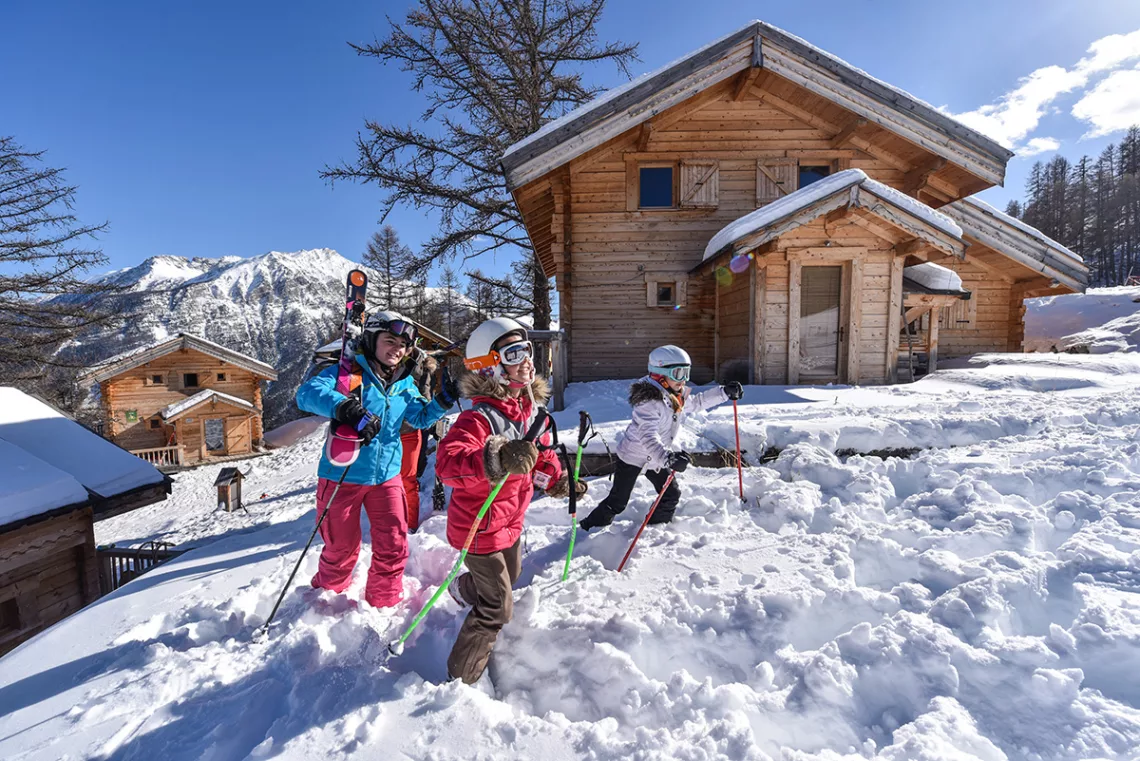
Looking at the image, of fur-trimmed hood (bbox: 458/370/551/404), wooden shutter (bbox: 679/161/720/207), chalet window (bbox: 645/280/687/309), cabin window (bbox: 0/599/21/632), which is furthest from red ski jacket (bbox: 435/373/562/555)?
wooden shutter (bbox: 679/161/720/207)

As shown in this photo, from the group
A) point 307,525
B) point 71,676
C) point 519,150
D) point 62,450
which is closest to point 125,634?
point 71,676

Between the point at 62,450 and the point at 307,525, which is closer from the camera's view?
the point at 307,525

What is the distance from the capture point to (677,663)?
2438 mm

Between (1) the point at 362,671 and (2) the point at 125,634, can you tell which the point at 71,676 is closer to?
(2) the point at 125,634

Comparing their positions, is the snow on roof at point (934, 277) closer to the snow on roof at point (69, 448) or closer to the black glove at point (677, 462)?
the black glove at point (677, 462)

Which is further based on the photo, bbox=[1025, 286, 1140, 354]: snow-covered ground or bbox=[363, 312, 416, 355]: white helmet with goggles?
bbox=[1025, 286, 1140, 354]: snow-covered ground

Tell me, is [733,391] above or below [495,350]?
below

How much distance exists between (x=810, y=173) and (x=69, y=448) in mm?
14973

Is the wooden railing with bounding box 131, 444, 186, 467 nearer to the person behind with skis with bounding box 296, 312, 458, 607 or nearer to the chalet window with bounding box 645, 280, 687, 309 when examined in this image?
the chalet window with bounding box 645, 280, 687, 309

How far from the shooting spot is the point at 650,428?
3979mm

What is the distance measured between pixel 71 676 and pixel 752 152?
1305 centimetres

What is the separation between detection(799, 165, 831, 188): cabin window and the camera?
10.9m

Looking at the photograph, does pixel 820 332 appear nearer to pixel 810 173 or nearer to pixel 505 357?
pixel 810 173

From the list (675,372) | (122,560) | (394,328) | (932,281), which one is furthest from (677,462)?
(932,281)
